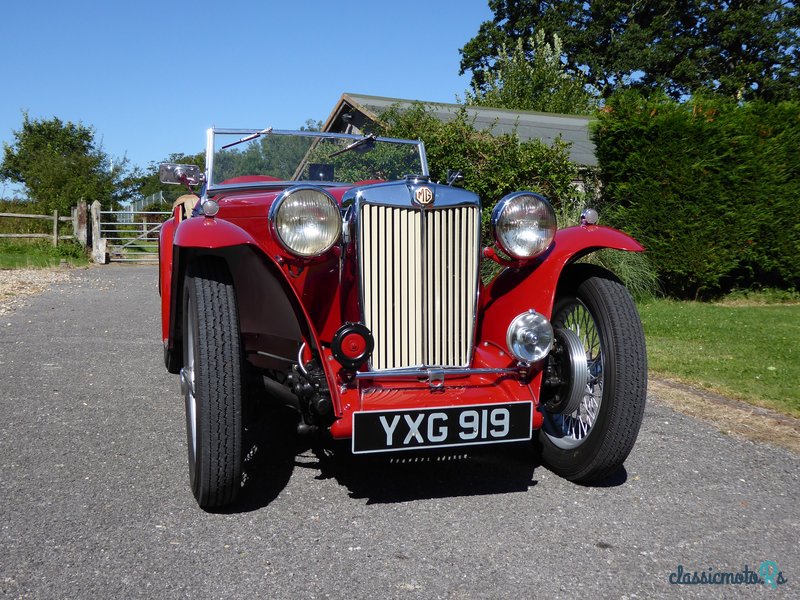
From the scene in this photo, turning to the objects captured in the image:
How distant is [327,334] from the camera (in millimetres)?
3309

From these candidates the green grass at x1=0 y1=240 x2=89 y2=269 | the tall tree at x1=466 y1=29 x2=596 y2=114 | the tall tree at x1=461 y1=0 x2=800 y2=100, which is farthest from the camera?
the tall tree at x1=461 y1=0 x2=800 y2=100

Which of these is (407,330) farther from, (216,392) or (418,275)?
(216,392)

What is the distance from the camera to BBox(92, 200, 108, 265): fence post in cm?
1764

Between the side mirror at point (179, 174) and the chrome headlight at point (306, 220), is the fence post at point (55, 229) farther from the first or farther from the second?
the chrome headlight at point (306, 220)

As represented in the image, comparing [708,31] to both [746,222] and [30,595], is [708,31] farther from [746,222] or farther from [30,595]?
[30,595]

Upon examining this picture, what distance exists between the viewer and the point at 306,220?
9.70ft

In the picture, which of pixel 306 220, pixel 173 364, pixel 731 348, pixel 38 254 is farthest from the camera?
pixel 38 254

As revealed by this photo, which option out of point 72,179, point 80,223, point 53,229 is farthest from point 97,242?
point 72,179

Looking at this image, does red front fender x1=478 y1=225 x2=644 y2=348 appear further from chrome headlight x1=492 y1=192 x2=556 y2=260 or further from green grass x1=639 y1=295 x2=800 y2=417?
green grass x1=639 y1=295 x2=800 y2=417

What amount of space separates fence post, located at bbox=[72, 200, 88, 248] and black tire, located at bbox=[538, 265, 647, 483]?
54.5 feet

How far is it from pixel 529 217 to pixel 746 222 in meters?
7.44

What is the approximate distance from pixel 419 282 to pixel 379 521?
985mm

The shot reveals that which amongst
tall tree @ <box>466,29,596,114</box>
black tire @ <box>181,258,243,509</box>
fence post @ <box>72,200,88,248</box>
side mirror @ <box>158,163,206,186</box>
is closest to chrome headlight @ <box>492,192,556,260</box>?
black tire @ <box>181,258,243,509</box>

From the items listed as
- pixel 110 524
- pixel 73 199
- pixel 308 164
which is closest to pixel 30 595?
pixel 110 524
